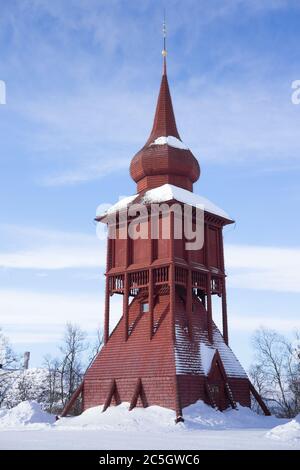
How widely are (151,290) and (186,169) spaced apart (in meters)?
8.70

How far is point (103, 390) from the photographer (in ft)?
93.4

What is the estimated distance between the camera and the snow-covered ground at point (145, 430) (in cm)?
1670

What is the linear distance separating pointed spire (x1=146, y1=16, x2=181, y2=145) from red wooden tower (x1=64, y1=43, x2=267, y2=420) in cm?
24

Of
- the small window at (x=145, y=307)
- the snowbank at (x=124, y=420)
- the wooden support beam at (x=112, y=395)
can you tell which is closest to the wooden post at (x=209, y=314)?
the small window at (x=145, y=307)

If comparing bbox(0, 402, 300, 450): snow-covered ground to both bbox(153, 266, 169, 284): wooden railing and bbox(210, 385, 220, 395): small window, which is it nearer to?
bbox(210, 385, 220, 395): small window

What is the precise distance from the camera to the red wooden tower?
87.7 ft

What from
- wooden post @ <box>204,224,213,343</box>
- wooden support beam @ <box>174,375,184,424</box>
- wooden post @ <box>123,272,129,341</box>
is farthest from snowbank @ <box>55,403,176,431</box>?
wooden post @ <box>204,224,213,343</box>

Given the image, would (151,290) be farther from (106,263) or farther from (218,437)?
(218,437)

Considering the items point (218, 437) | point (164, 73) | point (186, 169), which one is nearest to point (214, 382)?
point (218, 437)

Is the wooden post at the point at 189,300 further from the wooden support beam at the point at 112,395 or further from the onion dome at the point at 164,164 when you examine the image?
the onion dome at the point at 164,164

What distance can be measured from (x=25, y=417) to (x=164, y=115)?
21.4m
